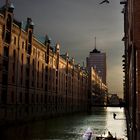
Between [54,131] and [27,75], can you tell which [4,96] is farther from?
[27,75]

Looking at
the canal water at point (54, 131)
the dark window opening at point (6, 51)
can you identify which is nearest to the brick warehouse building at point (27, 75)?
the dark window opening at point (6, 51)

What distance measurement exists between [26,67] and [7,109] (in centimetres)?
1671

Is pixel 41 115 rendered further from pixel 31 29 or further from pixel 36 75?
pixel 31 29

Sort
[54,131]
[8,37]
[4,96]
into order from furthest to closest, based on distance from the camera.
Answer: [8,37] → [4,96] → [54,131]

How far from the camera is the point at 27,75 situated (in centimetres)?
7956

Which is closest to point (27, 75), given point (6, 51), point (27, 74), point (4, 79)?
point (27, 74)

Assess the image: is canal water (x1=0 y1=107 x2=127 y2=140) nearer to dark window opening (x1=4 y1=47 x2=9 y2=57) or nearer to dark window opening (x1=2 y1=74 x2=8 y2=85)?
dark window opening (x1=2 y1=74 x2=8 y2=85)

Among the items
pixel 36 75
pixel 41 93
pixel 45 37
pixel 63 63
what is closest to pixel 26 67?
pixel 36 75

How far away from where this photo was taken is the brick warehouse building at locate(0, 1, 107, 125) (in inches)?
2547

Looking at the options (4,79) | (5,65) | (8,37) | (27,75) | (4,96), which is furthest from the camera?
(27,75)

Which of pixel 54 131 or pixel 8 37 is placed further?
pixel 8 37

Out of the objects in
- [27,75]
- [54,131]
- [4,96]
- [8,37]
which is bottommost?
[54,131]

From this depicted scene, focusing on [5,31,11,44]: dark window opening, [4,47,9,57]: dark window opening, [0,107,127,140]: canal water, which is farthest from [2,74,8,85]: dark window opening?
[0,107,127,140]: canal water

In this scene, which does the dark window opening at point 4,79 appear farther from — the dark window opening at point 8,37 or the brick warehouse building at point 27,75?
the dark window opening at point 8,37
